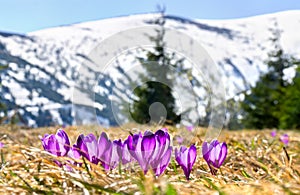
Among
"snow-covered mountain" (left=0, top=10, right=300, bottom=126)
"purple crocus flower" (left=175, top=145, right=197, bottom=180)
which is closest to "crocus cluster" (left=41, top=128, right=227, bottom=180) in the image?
"purple crocus flower" (left=175, top=145, right=197, bottom=180)

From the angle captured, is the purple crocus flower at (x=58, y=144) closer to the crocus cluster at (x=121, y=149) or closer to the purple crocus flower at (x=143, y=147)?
the crocus cluster at (x=121, y=149)

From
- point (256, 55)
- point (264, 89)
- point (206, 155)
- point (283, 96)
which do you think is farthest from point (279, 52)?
point (256, 55)

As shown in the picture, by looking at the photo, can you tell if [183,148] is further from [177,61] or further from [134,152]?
→ [177,61]

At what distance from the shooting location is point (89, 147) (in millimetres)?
1203

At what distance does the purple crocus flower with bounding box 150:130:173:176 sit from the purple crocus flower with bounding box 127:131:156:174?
0.04 feet

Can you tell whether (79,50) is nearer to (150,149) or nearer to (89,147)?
(89,147)

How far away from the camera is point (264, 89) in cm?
2806

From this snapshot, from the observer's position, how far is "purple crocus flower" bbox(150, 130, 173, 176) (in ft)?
3.64

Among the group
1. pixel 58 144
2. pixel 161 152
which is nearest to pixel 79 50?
pixel 58 144

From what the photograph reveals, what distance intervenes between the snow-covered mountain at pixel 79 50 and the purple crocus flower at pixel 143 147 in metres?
112

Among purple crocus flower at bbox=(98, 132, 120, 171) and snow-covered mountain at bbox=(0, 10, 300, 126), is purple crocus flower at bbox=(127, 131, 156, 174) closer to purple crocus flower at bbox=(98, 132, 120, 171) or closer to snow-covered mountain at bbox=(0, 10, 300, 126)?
purple crocus flower at bbox=(98, 132, 120, 171)

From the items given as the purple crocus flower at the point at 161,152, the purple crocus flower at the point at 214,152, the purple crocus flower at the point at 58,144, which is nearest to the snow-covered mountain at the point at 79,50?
the purple crocus flower at the point at 58,144

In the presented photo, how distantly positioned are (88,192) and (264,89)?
28.0 metres

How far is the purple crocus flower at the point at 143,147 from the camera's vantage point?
1080mm
